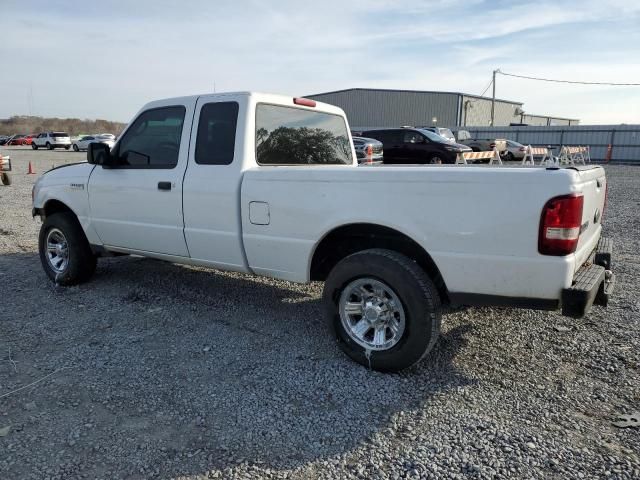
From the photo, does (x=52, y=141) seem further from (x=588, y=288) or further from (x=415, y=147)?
(x=588, y=288)

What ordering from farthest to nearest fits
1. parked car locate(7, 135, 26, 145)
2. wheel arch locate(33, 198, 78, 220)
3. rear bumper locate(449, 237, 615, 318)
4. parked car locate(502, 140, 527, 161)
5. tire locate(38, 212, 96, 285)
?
parked car locate(7, 135, 26, 145) → parked car locate(502, 140, 527, 161) → wheel arch locate(33, 198, 78, 220) → tire locate(38, 212, 96, 285) → rear bumper locate(449, 237, 615, 318)

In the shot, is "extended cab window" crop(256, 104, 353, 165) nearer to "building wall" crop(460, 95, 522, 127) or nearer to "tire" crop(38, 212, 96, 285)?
"tire" crop(38, 212, 96, 285)

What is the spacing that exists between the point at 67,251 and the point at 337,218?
347 centimetres

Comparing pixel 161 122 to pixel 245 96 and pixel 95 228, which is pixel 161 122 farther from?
pixel 95 228

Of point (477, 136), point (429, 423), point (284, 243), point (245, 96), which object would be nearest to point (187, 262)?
point (284, 243)

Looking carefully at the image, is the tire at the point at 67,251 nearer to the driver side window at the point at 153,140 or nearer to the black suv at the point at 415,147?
the driver side window at the point at 153,140

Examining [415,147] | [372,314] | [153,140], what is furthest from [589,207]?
[415,147]

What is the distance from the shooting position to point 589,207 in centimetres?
337

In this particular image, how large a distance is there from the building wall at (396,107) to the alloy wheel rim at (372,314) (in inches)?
1904

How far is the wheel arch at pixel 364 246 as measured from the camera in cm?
358

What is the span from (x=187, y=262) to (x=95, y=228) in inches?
51.3

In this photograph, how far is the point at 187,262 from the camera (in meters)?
4.69

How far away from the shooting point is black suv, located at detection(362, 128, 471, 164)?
20.3m

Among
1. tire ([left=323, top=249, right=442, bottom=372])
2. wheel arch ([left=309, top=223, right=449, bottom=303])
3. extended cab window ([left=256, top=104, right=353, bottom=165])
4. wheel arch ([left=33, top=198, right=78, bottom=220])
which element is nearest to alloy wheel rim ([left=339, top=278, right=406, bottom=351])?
tire ([left=323, top=249, right=442, bottom=372])
